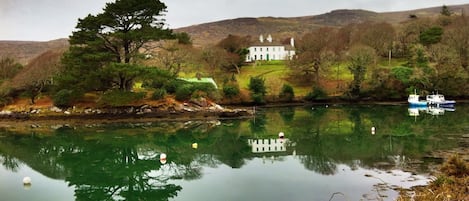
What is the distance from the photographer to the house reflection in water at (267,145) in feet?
79.3

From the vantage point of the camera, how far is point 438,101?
50031 millimetres

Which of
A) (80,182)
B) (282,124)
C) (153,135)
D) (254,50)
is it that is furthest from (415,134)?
(254,50)

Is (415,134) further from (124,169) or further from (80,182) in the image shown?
(80,182)

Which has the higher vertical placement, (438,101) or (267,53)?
(267,53)

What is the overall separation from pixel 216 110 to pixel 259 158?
19554 millimetres

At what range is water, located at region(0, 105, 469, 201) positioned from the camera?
51.7 ft

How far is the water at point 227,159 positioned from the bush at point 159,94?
4.56 metres

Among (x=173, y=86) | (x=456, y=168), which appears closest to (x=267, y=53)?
(x=173, y=86)

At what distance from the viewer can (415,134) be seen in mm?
28297

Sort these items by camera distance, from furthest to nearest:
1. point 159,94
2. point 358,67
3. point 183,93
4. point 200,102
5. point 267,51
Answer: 1. point 267,51
2. point 358,67
3. point 200,102
4. point 183,93
5. point 159,94

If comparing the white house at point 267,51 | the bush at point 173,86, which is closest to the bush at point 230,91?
the bush at point 173,86

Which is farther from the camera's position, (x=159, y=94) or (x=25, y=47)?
(x=25, y=47)

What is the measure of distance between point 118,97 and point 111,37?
638 centimetres

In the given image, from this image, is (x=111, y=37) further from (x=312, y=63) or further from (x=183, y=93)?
(x=312, y=63)
